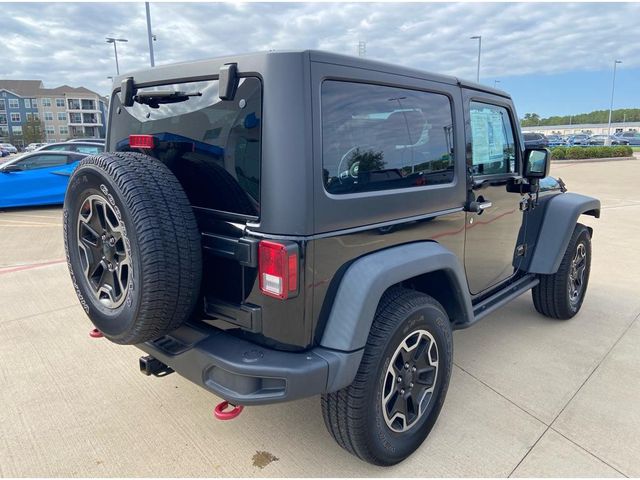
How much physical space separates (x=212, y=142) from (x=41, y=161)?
914 cm

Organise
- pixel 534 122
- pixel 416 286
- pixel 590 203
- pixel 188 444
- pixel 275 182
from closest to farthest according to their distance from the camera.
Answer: pixel 275 182
pixel 188 444
pixel 416 286
pixel 590 203
pixel 534 122

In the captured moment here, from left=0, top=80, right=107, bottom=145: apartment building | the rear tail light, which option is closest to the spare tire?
the rear tail light

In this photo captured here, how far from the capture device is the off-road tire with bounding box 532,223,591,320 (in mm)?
3832

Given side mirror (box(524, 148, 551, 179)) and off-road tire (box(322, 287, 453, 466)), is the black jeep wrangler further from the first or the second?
side mirror (box(524, 148, 551, 179))

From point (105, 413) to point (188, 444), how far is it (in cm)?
60

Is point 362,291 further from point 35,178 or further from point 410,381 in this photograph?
point 35,178

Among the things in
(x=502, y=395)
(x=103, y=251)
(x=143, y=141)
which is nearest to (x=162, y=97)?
(x=143, y=141)

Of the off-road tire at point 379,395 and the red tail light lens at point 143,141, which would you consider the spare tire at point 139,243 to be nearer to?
the red tail light lens at point 143,141

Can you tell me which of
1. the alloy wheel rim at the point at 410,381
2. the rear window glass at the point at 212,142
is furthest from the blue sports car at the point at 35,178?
the alloy wheel rim at the point at 410,381

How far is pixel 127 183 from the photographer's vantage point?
6.37ft

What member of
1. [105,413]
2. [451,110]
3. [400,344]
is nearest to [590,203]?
[451,110]

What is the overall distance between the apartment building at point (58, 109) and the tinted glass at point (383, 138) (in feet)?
312

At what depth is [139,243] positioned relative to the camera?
189cm

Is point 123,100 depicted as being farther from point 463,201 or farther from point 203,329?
point 463,201
